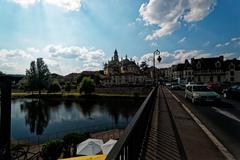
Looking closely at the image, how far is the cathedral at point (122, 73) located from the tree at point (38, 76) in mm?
41008

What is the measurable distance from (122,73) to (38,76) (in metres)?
58.3

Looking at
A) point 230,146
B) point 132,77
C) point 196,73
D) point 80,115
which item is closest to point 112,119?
point 80,115

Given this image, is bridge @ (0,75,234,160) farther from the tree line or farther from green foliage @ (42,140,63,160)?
the tree line

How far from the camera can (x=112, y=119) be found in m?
45.9

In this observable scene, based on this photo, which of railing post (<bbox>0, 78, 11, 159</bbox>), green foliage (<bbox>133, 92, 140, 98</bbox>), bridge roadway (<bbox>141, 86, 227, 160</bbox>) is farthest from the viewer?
green foliage (<bbox>133, 92, 140, 98</bbox>)

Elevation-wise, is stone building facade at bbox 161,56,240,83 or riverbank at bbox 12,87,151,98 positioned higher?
stone building facade at bbox 161,56,240,83

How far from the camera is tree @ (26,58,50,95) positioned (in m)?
86.8

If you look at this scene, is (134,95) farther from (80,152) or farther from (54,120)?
(80,152)

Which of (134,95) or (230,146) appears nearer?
(230,146)

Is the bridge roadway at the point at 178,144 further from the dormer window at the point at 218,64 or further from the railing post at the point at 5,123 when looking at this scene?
the dormer window at the point at 218,64

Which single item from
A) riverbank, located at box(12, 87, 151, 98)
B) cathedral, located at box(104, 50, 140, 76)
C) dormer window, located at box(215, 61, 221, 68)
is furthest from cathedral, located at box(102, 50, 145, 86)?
dormer window, located at box(215, 61, 221, 68)

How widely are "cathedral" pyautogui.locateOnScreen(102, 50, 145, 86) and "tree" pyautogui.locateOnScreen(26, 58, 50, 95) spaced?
41.0 metres

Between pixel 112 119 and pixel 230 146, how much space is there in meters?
40.8

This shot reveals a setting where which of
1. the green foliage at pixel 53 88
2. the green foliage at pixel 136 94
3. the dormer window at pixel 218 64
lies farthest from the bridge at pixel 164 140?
the green foliage at pixel 53 88
